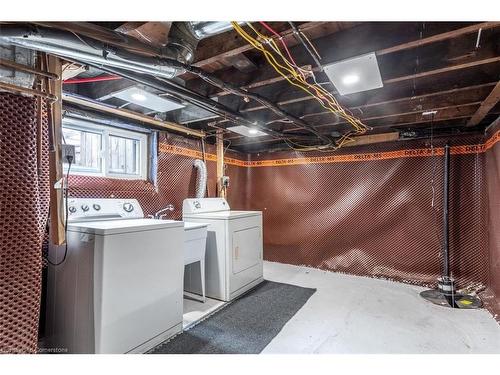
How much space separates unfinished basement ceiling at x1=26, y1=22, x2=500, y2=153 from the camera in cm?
156

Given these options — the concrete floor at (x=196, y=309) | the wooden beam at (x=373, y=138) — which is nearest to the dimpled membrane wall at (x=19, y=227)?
the concrete floor at (x=196, y=309)

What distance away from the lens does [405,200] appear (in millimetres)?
3701

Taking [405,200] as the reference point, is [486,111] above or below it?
above

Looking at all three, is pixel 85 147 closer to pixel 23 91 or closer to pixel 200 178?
pixel 23 91

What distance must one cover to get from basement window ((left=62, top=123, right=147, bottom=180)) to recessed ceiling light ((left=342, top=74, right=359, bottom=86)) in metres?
2.37

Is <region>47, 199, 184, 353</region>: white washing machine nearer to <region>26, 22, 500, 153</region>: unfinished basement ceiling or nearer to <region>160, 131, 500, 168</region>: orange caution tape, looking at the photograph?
<region>26, 22, 500, 153</region>: unfinished basement ceiling

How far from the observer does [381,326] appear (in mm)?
2438

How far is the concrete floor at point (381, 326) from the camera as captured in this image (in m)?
2.11

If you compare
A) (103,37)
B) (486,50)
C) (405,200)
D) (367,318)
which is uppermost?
(486,50)

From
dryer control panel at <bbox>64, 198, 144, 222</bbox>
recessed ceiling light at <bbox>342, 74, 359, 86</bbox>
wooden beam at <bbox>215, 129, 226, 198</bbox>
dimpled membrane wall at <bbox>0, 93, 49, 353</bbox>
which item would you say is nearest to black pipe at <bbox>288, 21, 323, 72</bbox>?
recessed ceiling light at <bbox>342, 74, 359, 86</bbox>

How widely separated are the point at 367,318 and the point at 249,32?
266 cm

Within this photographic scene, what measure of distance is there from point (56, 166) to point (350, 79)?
7.11 feet
